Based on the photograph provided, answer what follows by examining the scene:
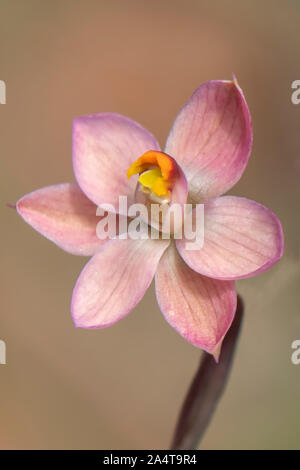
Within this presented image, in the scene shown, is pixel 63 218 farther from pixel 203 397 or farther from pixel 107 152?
pixel 203 397

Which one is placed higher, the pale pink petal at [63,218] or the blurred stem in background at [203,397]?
the pale pink petal at [63,218]

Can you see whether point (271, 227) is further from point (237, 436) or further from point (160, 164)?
point (237, 436)

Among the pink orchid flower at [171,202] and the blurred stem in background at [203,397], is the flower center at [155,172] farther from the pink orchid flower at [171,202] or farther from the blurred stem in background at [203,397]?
the blurred stem in background at [203,397]

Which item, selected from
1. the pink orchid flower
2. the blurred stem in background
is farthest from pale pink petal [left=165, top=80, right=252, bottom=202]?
the blurred stem in background

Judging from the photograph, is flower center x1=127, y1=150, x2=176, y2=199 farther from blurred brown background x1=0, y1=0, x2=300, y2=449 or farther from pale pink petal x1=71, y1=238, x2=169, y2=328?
blurred brown background x1=0, y1=0, x2=300, y2=449

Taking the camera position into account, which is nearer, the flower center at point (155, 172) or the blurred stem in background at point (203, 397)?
the flower center at point (155, 172)

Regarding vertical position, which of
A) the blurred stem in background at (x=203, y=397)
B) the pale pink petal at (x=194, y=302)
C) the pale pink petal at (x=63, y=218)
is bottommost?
the blurred stem in background at (x=203, y=397)

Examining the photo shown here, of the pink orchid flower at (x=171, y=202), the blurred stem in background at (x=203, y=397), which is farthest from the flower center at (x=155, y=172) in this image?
the blurred stem in background at (x=203, y=397)

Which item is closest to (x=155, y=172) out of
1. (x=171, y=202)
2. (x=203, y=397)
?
(x=171, y=202)
